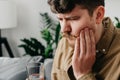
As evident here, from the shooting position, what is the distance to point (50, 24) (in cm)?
346

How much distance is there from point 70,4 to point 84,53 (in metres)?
0.21

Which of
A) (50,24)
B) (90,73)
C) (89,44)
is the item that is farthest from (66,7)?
(50,24)

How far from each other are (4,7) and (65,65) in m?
2.05

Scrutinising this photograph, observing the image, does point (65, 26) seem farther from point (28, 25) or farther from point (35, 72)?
point (28, 25)

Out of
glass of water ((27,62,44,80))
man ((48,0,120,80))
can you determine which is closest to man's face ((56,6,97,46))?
man ((48,0,120,80))

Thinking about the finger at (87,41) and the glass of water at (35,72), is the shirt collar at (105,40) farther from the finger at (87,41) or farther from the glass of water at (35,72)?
the glass of water at (35,72)

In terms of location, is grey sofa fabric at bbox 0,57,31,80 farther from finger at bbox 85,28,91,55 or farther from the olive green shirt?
finger at bbox 85,28,91,55

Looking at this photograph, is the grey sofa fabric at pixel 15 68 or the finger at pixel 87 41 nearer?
the finger at pixel 87 41

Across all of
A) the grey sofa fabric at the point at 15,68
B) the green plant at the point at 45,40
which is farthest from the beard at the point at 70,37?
the green plant at the point at 45,40

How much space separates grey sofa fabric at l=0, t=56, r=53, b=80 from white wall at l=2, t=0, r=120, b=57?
1.22 metres

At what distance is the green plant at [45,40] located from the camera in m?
3.13

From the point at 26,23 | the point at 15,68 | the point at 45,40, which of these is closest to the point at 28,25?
the point at 26,23

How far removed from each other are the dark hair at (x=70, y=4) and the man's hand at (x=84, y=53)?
3.7 inches

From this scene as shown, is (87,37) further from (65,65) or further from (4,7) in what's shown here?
(4,7)
